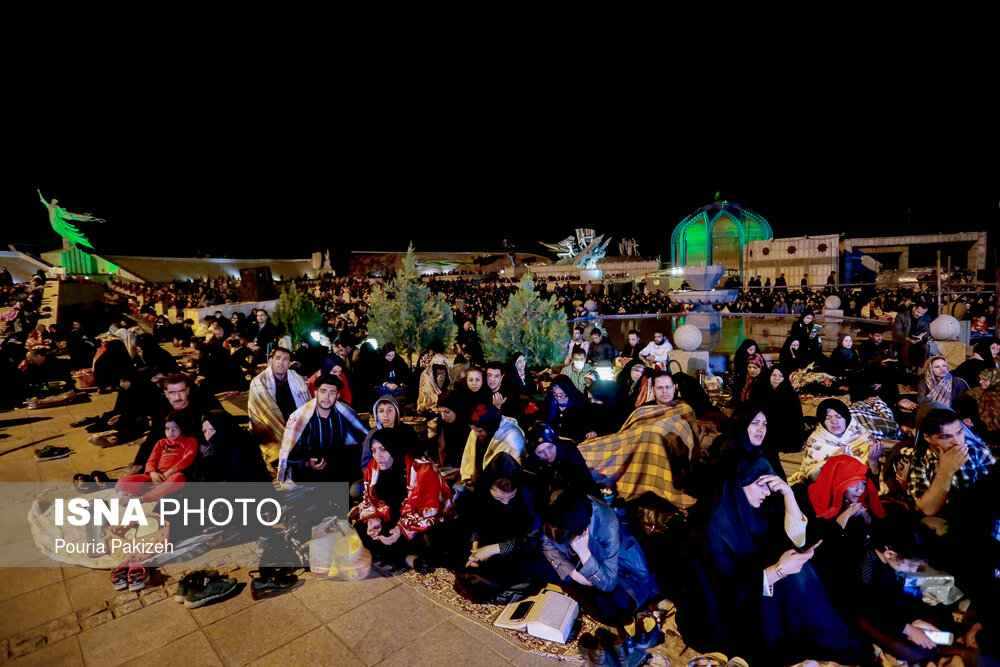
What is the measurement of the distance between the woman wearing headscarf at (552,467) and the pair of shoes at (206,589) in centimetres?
220

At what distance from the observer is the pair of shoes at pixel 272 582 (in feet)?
10.9

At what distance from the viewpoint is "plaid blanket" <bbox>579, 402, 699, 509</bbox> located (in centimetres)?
448

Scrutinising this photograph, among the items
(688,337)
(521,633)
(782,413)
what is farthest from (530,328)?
(521,633)

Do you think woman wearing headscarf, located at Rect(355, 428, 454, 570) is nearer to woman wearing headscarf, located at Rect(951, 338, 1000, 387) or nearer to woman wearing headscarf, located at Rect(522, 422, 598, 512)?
woman wearing headscarf, located at Rect(522, 422, 598, 512)

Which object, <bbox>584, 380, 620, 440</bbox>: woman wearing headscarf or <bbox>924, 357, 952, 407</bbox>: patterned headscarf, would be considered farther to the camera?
<bbox>584, 380, 620, 440</bbox>: woman wearing headscarf

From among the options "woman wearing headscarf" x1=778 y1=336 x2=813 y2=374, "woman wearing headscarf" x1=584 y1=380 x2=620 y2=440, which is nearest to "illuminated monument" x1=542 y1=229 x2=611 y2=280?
"woman wearing headscarf" x1=778 y1=336 x2=813 y2=374

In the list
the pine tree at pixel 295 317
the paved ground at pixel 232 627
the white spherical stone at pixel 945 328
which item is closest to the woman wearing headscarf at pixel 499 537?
the paved ground at pixel 232 627

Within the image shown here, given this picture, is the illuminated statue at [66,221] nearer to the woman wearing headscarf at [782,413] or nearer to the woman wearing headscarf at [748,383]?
the woman wearing headscarf at [748,383]

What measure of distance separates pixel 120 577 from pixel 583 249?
41.3m

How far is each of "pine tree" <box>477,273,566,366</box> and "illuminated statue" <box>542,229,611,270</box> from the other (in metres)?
31.2

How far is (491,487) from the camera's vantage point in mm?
3512

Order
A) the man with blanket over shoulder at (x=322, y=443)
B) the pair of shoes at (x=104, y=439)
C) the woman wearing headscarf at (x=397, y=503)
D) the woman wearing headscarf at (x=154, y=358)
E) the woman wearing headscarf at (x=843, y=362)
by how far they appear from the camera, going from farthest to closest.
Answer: the woman wearing headscarf at (x=843, y=362)
the woman wearing headscarf at (x=154, y=358)
the pair of shoes at (x=104, y=439)
the man with blanket over shoulder at (x=322, y=443)
the woman wearing headscarf at (x=397, y=503)

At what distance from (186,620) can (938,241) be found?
40.5m

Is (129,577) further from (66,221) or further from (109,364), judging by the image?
(66,221)
